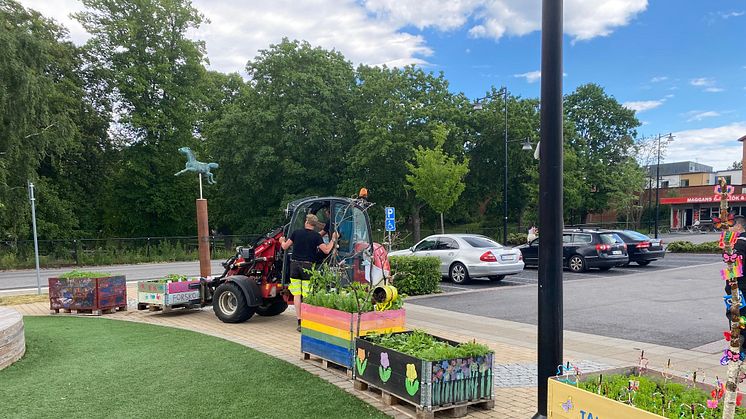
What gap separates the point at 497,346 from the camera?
23.9ft

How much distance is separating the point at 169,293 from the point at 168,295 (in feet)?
0.14

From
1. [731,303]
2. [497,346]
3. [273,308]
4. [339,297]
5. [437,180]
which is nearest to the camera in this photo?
[731,303]

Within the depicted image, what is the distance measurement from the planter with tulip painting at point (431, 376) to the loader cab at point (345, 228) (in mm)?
3260

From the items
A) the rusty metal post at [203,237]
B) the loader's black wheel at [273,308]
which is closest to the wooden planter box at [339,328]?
the loader's black wheel at [273,308]

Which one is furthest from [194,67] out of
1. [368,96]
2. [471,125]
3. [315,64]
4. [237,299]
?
[237,299]

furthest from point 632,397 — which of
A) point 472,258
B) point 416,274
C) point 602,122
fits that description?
point 602,122

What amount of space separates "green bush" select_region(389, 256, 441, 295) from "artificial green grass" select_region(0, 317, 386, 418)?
19.4 feet

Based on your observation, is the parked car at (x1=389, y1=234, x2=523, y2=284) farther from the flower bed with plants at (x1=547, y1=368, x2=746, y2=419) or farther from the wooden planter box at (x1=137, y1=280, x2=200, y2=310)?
the flower bed with plants at (x1=547, y1=368, x2=746, y2=419)

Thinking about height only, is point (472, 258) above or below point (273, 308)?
above

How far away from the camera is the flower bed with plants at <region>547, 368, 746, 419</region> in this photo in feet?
9.45

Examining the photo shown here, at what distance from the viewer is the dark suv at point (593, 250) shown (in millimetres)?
17406

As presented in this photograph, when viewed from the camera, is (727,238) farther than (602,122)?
No

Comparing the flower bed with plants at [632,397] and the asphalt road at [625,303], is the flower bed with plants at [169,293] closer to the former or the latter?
the asphalt road at [625,303]

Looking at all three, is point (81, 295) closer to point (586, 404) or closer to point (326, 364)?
point (326, 364)
